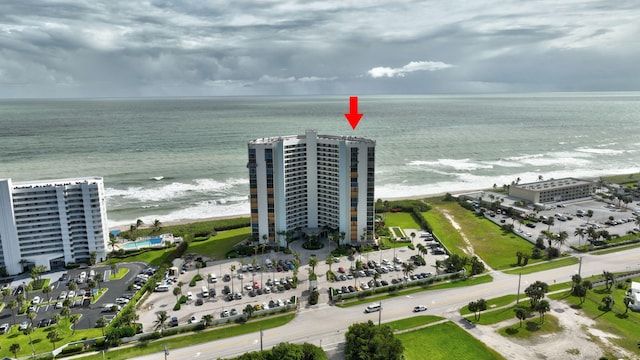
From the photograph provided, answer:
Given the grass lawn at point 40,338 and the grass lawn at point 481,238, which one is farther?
the grass lawn at point 481,238

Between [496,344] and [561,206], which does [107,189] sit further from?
[561,206]

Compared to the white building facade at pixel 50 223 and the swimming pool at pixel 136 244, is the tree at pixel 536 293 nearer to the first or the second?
the swimming pool at pixel 136 244

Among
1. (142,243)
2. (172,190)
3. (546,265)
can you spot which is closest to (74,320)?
(142,243)

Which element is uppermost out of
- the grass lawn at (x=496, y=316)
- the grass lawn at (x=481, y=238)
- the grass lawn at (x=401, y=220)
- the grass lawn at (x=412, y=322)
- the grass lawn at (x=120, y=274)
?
the grass lawn at (x=401, y=220)

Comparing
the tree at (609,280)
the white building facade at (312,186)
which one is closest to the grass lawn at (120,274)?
the white building facade at (312,186)

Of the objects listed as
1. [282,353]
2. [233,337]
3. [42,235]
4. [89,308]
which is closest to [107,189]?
[42,235]

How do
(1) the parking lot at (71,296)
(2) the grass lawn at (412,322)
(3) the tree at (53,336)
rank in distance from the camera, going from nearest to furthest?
(3) the tree at (53,336) → (2) the grass lawn at (412,322) → (1) the parking lot at (71,296)
